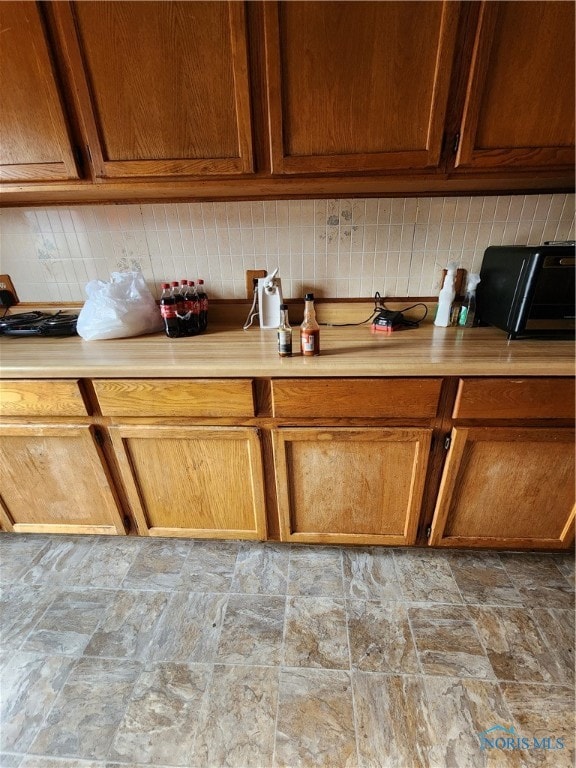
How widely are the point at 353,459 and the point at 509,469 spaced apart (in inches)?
20.8

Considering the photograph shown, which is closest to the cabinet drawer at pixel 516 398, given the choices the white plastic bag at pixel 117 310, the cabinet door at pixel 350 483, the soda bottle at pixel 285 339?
the cabinet door at pixel 350 483

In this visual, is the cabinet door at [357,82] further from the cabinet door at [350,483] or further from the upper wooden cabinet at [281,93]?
the cabinet door at [350,483]

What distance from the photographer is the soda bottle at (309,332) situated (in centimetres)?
105

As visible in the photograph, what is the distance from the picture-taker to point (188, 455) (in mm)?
1183

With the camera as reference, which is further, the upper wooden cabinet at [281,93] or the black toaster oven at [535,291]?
the black toaster oven at [535,291]

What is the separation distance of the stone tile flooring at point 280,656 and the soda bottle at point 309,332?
0.89m

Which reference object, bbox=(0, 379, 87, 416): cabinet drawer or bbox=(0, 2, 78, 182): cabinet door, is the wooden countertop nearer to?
bbox=(0, 379, 87, 416): cabinet drawer

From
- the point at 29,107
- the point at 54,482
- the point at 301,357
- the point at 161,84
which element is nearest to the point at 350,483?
the point at 301,357

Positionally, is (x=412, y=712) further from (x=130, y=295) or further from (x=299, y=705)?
(x=130, y=295)

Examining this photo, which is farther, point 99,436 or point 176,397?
point 99,436

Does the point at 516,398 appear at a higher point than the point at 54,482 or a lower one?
higher

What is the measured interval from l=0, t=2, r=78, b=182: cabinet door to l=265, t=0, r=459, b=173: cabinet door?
2.19ft

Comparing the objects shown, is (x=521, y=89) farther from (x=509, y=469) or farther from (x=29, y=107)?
(x=29, y=107)

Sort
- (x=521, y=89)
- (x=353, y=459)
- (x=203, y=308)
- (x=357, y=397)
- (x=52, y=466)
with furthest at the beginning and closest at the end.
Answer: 1. (x=203, y=308)
2. (x=52, y=466)
3. (x=353, y=459)
4. (x=357, y=397)
5. (x=521, y=89)
